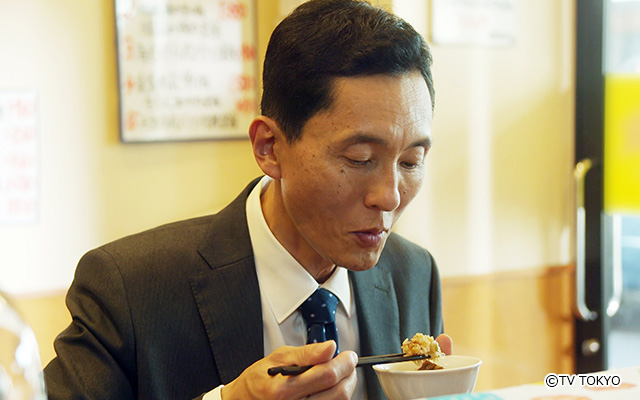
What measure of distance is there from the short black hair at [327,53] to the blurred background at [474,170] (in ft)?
5.23

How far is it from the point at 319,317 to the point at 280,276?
0.39ft

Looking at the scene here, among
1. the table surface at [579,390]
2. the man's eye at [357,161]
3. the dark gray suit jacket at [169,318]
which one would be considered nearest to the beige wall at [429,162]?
the dark gray suit jacket at [169,318]

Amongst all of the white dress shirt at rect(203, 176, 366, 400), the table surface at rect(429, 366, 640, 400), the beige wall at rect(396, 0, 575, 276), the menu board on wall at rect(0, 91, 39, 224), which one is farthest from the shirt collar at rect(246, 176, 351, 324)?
the menu board on wall at rect(0, 91, 39, 224)

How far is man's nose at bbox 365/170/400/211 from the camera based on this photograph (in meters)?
1.26

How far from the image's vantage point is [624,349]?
3344 mm

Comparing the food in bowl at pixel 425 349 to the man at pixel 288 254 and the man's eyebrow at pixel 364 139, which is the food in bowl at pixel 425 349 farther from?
the man's eyebrow at pixel 364 139

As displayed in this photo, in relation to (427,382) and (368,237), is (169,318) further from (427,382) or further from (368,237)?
(427,382)

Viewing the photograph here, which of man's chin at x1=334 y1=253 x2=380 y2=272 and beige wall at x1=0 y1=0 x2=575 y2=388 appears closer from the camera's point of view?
man's chin at x1=334 y1=253 x2=380 y2=272

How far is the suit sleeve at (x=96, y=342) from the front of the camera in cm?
132

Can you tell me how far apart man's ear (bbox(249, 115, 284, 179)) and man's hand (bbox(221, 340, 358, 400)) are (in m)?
0.42

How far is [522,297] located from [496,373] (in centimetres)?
37

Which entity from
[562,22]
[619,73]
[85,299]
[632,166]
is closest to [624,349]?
[632,166]

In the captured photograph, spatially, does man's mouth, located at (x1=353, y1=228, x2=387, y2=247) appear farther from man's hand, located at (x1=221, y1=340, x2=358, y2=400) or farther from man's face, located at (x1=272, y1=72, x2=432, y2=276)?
man's hand, located at (x1=221, y1=340, x2=358, y2=400)

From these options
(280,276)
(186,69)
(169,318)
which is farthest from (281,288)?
(186,69)
